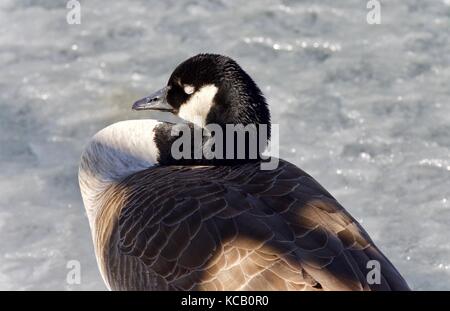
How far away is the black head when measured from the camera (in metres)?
4.74

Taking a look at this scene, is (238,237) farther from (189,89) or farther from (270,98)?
(270,98)

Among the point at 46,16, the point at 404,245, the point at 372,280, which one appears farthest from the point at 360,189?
the point at 46,16

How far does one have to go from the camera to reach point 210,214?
13.3 feet

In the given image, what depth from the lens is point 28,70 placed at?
7.33 m

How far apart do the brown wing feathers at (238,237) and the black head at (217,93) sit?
332 millimetres

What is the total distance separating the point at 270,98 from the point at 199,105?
211 centimetres

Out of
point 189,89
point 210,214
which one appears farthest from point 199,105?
point 210,214

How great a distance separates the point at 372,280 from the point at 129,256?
3.78 ft

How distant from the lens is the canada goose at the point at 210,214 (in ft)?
12.4

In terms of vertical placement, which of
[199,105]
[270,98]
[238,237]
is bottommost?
[270,98]

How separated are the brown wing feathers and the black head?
13.1 inches

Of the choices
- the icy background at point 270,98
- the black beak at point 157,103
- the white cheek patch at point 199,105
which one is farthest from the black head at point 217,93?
the icy background at point 270,98

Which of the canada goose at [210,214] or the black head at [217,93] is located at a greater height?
the black head at [217,93]

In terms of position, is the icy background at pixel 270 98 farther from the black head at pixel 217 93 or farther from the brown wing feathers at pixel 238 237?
the black head at pixel 217 93
